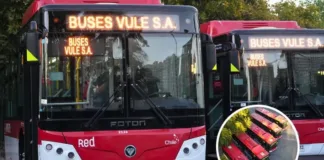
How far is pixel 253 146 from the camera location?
229 inches

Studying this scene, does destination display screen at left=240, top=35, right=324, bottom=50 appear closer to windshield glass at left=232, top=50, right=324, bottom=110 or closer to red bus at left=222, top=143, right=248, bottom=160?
windshield glass at left=232, top=50, right=324, bottom=110

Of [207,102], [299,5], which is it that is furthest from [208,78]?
[299,5]

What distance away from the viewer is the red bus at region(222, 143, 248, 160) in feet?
18.9

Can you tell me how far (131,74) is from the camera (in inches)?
275

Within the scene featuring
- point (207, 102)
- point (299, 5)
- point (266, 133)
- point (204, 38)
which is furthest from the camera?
point (299, 5)

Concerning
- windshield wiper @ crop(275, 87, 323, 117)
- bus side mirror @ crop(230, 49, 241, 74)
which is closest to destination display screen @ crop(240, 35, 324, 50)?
windshield wiper @ crop(275, 87, 323, 117)

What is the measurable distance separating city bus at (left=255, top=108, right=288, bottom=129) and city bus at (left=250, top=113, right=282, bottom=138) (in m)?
0.04

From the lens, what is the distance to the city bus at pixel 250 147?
227 inches

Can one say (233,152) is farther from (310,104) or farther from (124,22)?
(310,104)

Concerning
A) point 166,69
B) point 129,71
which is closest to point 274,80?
point 166,69

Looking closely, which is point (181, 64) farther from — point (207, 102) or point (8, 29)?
point (8, 29)

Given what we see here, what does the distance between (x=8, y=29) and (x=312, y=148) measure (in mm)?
7314

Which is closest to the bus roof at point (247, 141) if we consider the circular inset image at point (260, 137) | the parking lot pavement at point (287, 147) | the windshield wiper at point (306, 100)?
the circular inset image at point (260, 137)

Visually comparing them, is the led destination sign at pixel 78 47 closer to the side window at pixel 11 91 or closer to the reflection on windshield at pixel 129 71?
the reflection on windshield at pixel 129 71
